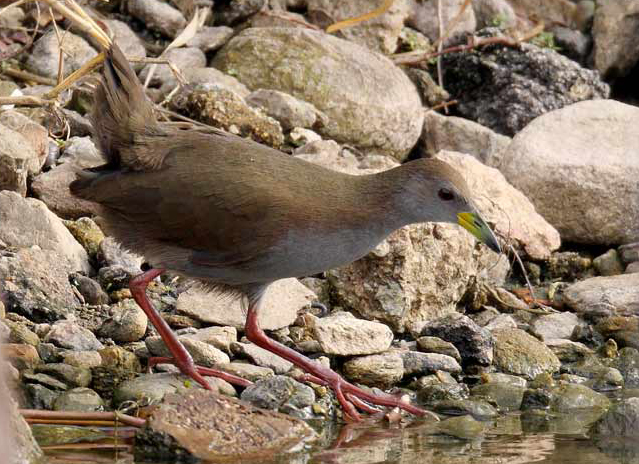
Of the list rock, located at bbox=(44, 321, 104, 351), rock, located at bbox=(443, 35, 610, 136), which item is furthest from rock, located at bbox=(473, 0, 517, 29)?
rock, located at bbox=(44, 321, 104, 351)

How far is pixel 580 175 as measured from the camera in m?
8.16

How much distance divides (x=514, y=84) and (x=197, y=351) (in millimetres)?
5152

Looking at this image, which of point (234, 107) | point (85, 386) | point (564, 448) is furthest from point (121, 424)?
point (234, 107)

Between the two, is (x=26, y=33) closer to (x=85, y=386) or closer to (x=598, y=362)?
(x=85, y=386)

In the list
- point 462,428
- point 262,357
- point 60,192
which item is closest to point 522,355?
point 462,428

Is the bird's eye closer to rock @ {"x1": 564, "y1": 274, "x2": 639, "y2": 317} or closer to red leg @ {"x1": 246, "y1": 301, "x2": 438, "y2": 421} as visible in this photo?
red leg @ {"x1": 246, "y1": 301, "x2": 438, "y2": 421}

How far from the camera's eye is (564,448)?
5.05 metres

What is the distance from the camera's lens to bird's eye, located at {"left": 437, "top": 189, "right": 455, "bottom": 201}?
5305 millimetres

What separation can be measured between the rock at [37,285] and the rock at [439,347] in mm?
1877

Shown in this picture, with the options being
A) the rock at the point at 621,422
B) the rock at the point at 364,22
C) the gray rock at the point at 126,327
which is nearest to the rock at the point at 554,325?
the rock at the point at 621,422

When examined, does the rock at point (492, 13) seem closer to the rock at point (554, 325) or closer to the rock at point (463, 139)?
the rock at point (463, 139)

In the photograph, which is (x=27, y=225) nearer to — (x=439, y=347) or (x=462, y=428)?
(x=439, y=347)

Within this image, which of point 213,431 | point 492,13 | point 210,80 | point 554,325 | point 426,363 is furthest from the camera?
point 492,13

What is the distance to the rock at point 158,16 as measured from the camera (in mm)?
9047
